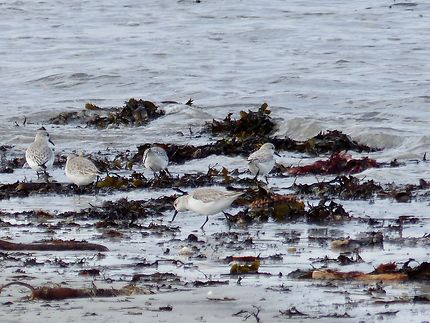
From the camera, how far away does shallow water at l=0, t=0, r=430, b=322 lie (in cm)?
925

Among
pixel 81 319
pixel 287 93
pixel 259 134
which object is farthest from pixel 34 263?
pixel 287 93

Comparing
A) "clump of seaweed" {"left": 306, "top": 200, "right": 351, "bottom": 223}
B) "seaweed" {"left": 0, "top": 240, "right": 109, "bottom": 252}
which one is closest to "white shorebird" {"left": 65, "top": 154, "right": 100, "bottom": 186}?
"clump of seaweed" {"left": 306, "top": 200, "right": 351, "bottom": 223}

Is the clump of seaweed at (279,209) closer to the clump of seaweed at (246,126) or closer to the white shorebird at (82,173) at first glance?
the white shorebird at (82,173)

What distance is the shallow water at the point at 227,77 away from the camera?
364 inches

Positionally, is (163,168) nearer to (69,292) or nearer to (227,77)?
(69,292)

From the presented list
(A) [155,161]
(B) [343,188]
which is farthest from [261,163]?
(A) [155,161]

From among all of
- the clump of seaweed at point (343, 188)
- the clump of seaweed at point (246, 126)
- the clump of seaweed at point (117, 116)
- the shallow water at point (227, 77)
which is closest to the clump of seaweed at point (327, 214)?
the shallow water at point (227, 77)

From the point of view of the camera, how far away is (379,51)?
19875mm

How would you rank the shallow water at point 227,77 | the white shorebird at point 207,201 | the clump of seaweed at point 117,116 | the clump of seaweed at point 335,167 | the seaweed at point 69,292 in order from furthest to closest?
1. the clump of seaweed at point 117,116
2. the clump of seaweed at point 335,167
3. the shallow water at point 227,77
4. the white shorebird at point 207,201
5. the seaweed at point 69,292

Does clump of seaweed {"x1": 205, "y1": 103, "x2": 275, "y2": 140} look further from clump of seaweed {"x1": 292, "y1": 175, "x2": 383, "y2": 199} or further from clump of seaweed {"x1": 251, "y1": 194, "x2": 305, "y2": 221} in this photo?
clump of seaweed {"x1": 251, "y1": 194, "x2": 305, "y2": 221}

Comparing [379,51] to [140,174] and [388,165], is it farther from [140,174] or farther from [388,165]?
[140,174]

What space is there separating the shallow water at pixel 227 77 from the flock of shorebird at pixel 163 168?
0.18 metres

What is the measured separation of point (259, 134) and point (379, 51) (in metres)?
7.58

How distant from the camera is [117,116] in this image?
14477 millimetres
